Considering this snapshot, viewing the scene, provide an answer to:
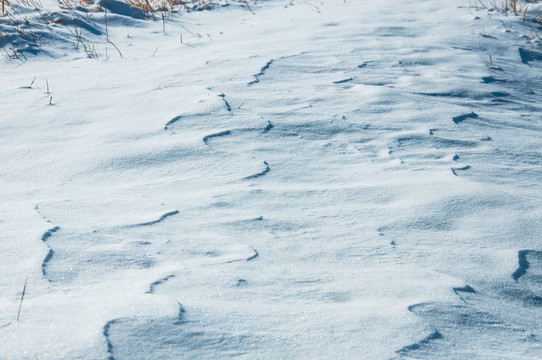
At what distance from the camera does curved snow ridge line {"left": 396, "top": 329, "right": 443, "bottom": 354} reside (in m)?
0.96

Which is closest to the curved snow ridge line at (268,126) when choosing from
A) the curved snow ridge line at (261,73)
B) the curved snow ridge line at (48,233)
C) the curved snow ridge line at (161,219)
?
the curved snow ridge line at (261,73)

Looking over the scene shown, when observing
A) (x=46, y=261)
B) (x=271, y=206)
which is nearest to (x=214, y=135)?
(x=271, y=206)

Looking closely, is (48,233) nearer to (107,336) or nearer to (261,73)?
(107,336)

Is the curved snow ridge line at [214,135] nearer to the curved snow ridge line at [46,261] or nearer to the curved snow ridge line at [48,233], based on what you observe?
the curved snow ridge line at [48,233]

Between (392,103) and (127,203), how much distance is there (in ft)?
4.31

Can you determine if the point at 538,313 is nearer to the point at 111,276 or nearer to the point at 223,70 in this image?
the point at 111,276

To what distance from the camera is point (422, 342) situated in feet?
3.23

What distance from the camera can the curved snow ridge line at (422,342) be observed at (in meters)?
0.96

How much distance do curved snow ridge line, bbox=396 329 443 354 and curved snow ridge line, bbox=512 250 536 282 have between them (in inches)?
12.7

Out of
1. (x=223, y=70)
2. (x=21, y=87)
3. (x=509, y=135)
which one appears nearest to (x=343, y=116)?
(x=509, y=135)

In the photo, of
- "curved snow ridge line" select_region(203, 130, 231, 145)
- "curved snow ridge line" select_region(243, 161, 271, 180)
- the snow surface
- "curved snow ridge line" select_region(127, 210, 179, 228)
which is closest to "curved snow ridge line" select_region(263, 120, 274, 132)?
the snow surface

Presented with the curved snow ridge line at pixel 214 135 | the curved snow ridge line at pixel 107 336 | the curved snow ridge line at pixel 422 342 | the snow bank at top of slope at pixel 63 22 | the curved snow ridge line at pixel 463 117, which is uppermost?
the snow bank at top of slope at pixel 63 22

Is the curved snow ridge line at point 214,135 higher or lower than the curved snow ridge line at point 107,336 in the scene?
higher

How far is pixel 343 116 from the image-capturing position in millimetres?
2211
